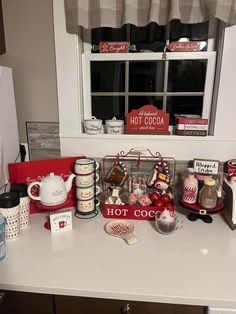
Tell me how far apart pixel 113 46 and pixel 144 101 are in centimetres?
35

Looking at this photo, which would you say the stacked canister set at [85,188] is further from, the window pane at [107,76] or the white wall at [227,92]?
the white wall at [227,92]

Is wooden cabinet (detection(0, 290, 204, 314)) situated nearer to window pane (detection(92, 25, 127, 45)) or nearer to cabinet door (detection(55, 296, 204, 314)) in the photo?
cabinet door (detection(55, 296, 204, 314))

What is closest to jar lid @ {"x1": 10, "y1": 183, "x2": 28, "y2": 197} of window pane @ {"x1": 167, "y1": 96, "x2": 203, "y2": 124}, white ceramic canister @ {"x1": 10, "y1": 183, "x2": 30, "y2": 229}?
white ceramic canister @ {"x1": 10, "y1": 183, "x2": 30, "y2": 229}

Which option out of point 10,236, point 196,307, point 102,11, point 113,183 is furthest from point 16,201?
point 102,11

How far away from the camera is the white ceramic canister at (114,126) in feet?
4.56

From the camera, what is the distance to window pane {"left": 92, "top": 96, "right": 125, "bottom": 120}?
151cm

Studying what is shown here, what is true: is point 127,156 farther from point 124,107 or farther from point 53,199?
point 53,199

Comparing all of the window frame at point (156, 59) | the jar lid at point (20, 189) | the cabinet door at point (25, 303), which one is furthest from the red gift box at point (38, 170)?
the cabinet door at point (25, 303)

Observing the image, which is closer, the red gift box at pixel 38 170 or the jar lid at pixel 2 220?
the jar lid at pixel 2 220

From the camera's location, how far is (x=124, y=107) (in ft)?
4.97

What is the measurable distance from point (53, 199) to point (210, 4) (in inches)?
42.9

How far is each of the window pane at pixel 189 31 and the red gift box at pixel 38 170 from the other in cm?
85

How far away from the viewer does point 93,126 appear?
1375 mm

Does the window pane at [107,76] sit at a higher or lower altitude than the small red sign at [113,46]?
lower
